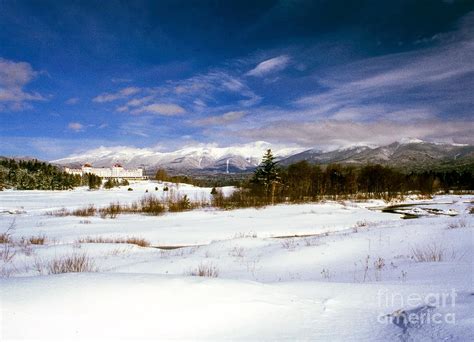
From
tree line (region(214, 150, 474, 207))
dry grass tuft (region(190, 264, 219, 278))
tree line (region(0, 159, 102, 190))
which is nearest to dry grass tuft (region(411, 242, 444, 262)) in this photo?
dry grass tuft (region(190, 264, 219, 278))

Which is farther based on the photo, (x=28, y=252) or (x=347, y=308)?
(x=28, y=252)

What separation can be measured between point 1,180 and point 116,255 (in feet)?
289

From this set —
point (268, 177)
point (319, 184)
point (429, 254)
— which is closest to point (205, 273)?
point (429, 254)

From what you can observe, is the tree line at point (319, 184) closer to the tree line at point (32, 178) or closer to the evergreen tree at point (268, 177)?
the evergreen tree at point (268, 177)

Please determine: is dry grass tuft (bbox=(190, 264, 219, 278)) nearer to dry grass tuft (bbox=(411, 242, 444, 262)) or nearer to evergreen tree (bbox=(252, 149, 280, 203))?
dry grass tuft (bbox=(411, 242, 444, 262))

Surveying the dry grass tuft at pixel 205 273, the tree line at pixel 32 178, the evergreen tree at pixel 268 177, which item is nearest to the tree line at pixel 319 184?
the evergreen tree at pixel 268 177

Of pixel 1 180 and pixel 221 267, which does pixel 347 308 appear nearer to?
pixel 221 267

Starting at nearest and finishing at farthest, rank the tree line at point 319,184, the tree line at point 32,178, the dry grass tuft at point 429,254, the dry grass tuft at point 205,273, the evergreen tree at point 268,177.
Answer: the dry grass tuft at point 205,273 → the dry grass tuft at point 429,254 → the evergreen tree at point 268,177 → the tree line at point 319,184 → the tree line at point 32,178

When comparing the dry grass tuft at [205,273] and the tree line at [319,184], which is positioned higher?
the tree line at [319,184]

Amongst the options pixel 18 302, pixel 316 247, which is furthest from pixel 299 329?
pixel 316 247

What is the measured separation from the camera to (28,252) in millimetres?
12594

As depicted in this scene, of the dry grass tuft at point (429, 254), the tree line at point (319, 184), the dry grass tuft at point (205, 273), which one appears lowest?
the dry grass tuft at point (205, 273)

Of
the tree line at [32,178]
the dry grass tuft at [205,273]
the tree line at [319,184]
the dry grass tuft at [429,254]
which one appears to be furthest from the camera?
the tree line at [32,178]

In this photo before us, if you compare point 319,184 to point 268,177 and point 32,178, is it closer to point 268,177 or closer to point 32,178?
point 268,177
